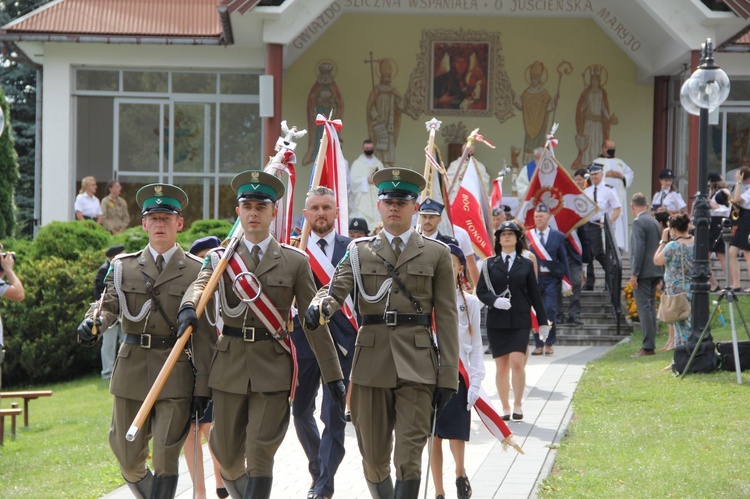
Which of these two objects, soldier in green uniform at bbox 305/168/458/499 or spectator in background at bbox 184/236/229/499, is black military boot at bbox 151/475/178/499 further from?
soldier in green uniform at bbox 305/168/458/499

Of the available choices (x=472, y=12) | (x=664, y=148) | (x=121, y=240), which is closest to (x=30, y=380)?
(x=121, y=240)

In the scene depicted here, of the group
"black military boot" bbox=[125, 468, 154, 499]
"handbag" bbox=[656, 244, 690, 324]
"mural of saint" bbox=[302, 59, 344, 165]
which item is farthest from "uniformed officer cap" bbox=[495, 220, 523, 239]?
"mural of saint" bbox=[302, 59, 344, 165]

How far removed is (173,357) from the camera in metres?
6.52

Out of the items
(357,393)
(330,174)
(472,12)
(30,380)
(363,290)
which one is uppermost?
(472,12)

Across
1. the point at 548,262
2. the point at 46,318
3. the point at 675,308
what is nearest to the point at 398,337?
the point at 675,308

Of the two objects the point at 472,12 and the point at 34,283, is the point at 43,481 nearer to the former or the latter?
the point at 34,283

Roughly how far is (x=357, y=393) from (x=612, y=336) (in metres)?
11.8

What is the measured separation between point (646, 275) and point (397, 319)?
9.52 meters

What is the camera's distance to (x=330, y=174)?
1002 cm

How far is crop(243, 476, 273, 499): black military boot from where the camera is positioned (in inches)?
262

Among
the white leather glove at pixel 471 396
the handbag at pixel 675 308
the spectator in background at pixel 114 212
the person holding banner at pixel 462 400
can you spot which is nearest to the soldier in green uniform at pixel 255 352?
the person holding banner at pixel 462 400

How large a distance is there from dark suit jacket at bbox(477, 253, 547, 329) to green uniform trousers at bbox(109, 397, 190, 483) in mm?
4980

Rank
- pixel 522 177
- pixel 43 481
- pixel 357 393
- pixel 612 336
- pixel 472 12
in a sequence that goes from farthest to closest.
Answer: pixel 472 12 → pixel 522 177 → pixel 612 336 → pixel 43 481 → pixel 357 393

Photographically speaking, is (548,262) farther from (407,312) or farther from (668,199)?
(407,312)
